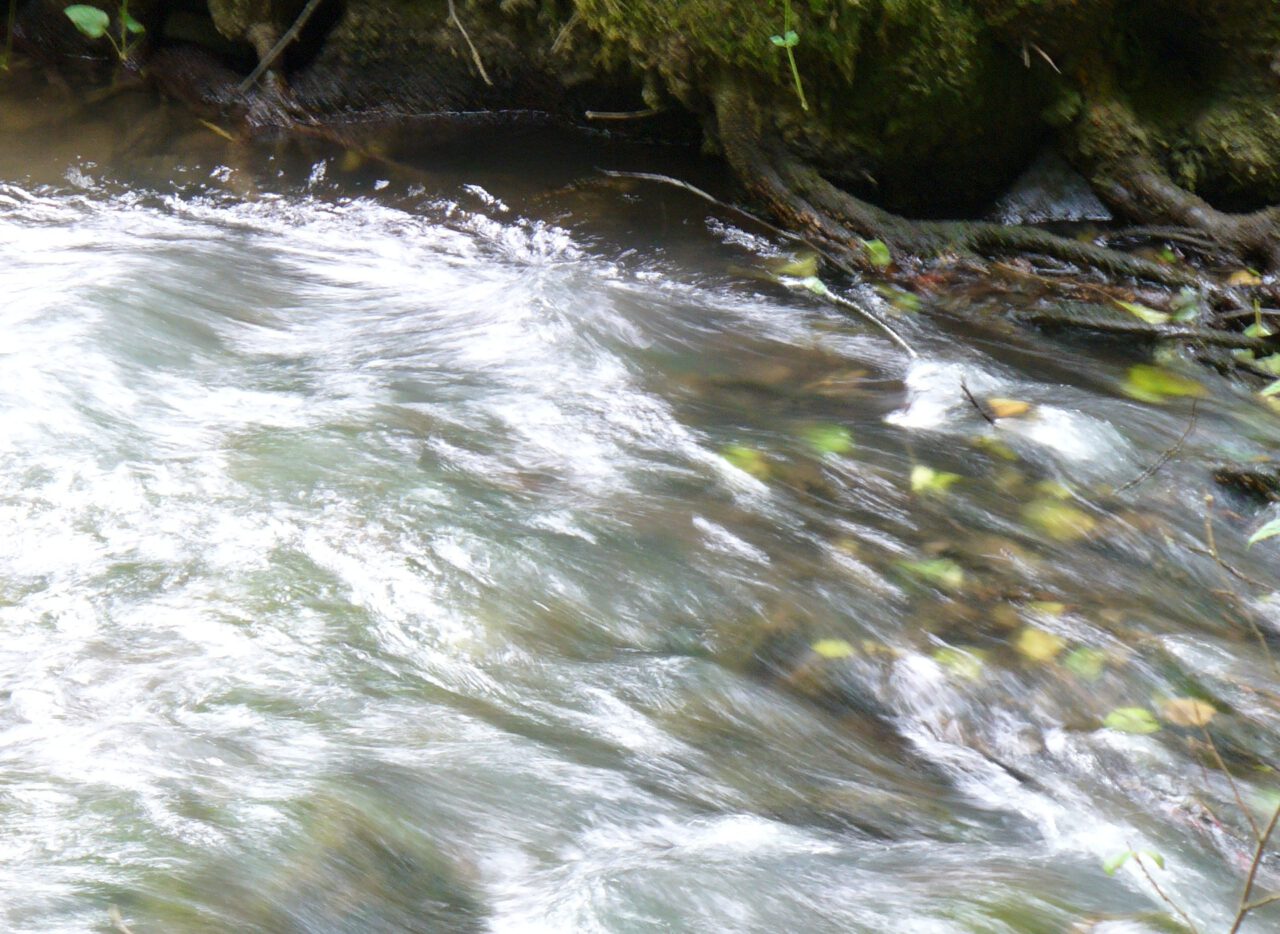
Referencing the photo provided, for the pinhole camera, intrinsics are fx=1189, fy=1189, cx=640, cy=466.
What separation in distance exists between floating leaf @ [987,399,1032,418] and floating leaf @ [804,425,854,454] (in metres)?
0.56

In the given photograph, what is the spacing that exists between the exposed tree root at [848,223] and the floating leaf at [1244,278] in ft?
0.47

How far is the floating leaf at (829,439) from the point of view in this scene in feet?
13.0

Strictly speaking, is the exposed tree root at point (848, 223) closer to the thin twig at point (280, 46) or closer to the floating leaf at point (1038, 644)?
→ the floating leaf at point (1038, 644)

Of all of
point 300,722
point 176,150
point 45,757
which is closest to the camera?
point 45,757

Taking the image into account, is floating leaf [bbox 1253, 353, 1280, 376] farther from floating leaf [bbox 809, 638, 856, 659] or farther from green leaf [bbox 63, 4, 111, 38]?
green leaf [bbox 63, 4, 111, 38]

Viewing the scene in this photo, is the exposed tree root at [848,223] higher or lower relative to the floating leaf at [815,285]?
higher

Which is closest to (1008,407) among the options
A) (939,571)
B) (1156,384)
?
(1156,384)

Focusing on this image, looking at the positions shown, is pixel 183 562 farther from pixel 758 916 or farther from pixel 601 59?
pixel 601 59

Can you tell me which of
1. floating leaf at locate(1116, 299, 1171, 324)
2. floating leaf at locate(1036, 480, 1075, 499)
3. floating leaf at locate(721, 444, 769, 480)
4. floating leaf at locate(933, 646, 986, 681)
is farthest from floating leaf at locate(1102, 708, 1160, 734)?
floating leaf at locate(1116, 299, 1171, 324)

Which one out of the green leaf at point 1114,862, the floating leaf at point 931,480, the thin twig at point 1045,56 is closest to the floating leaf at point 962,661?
the green leaf at point 1114,862

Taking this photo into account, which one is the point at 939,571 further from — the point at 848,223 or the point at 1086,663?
the point at 848,223

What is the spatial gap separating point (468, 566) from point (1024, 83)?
11.5ft

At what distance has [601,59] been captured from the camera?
20.3 feet

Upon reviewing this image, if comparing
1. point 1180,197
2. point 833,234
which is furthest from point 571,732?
point 1180,197
